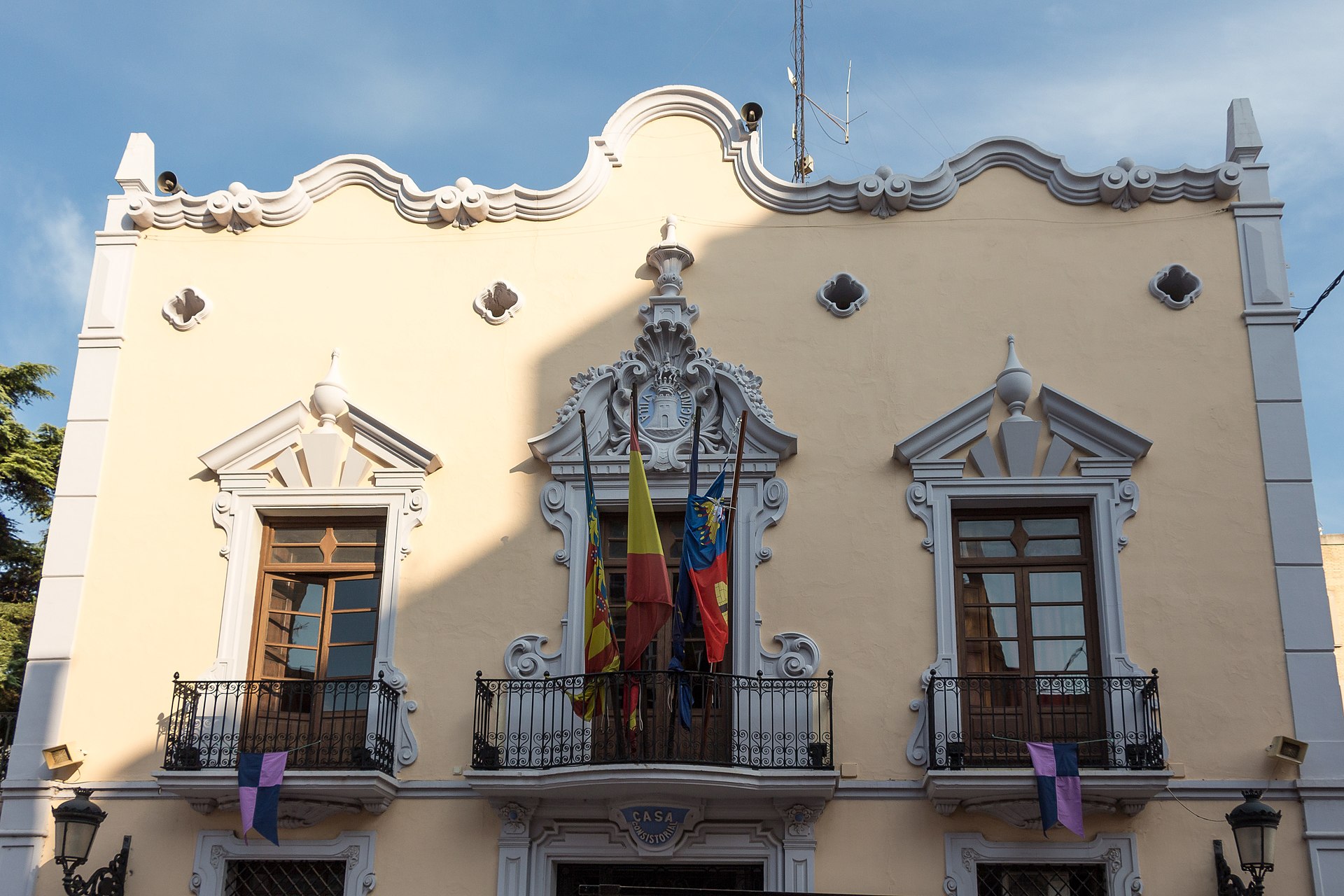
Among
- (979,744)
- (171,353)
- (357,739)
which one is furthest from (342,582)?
(979,744)

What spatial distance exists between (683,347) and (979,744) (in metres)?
4.35

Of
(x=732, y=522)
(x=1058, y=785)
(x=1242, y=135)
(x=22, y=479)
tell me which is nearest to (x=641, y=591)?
(x=732, y=522)

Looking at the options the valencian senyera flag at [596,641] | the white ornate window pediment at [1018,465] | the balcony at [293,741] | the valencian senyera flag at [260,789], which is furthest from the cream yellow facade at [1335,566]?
the valencian senyera flag at [260,789]

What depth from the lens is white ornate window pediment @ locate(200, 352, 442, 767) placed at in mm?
13000

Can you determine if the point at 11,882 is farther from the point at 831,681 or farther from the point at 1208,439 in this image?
the point at 1208,439

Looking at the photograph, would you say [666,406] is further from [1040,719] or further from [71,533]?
[71,533]

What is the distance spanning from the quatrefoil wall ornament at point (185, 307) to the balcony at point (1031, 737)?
298 inches

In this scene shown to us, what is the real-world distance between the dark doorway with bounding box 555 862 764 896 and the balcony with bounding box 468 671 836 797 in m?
0.78

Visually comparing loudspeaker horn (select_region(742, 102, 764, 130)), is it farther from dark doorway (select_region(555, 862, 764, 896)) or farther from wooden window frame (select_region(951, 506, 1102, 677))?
dark doorway (select_region(555, 862, 764, 896))

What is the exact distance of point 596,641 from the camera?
11789mm

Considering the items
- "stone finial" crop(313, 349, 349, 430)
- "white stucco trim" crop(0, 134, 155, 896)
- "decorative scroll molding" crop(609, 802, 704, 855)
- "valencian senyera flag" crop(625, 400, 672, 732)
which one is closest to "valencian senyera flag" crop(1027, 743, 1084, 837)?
"decorative scroll molding" crop(609, 802, 704, 855)

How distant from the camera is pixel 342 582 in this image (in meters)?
13.2

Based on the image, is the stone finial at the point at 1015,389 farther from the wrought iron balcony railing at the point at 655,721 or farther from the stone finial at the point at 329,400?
the stone finial at the point at 329,400

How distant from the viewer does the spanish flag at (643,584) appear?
11.8 meters
